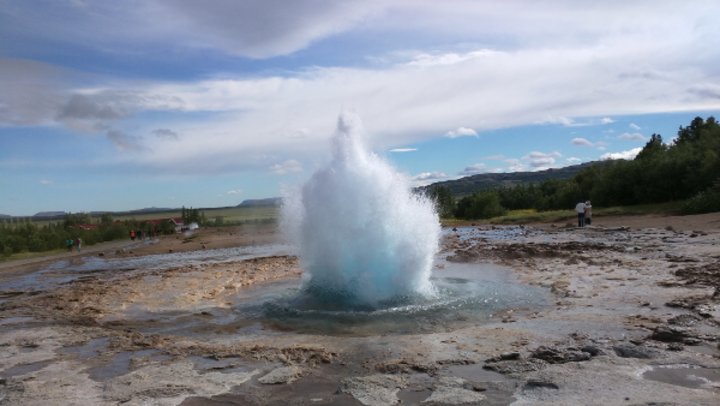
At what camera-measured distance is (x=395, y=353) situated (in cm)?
694

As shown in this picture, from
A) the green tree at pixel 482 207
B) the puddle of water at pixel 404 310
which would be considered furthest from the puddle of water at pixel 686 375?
the green tree at pixel 482 207

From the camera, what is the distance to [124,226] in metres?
63.2

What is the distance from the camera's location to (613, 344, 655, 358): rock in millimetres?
6212

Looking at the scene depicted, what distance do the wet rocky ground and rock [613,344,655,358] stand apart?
1cm

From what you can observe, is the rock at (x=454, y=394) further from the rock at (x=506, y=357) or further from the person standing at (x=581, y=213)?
the person standing at (x=581, y=213)

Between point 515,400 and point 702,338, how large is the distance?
311cm

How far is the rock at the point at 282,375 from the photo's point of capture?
19.8ft

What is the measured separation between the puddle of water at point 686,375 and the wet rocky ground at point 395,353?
0.02m

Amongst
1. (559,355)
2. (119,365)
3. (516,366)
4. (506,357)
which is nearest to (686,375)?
(559,355)

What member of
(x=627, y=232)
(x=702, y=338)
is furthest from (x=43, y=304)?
(x=627, y=232)

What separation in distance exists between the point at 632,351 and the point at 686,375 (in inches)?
35.3

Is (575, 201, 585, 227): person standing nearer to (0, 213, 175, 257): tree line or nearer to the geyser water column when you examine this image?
the geyser water column

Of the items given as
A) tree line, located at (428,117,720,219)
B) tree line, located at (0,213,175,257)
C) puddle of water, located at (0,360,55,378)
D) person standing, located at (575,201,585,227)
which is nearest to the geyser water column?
puddle of water, located at (0,360,55,378)

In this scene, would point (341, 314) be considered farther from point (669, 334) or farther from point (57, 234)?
point (57, 234)
